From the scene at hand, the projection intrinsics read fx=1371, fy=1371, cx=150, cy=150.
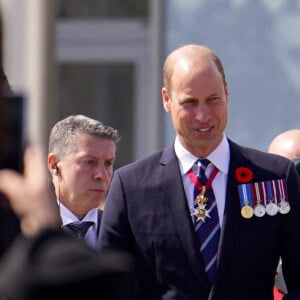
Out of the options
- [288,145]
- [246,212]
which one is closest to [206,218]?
[246,212]

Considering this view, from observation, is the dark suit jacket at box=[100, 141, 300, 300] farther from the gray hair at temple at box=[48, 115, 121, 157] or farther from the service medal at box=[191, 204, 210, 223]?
the gray hair at temple at box=[48, 115, 121, 157]

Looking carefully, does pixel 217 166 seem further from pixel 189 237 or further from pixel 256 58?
pixel 256 58

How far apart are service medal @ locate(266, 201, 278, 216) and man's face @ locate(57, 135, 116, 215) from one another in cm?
84

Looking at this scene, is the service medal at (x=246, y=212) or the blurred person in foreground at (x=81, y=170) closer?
the service medal at (x=246, y=212)

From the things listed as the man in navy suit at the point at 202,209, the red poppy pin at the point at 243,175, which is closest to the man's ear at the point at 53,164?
the man in navy suit at the point at 202,209

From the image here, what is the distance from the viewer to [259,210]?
4363mm

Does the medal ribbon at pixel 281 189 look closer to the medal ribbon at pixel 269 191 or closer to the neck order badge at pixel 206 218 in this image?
the medal ribbon at pixel 269 191

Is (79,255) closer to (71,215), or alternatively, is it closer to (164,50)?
(71,215)

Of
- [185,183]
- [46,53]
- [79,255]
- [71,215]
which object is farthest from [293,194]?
[46,53]

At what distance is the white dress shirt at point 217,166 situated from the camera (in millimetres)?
4395

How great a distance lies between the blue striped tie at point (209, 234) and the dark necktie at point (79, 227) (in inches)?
23.8

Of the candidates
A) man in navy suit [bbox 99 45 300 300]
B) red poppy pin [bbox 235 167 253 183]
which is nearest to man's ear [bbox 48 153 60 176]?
man in navy suit [bbox 99 45 300 300]

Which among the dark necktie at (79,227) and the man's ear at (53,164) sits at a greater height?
the man's ear at (53,164)

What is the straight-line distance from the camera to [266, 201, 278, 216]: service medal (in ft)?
14.3
